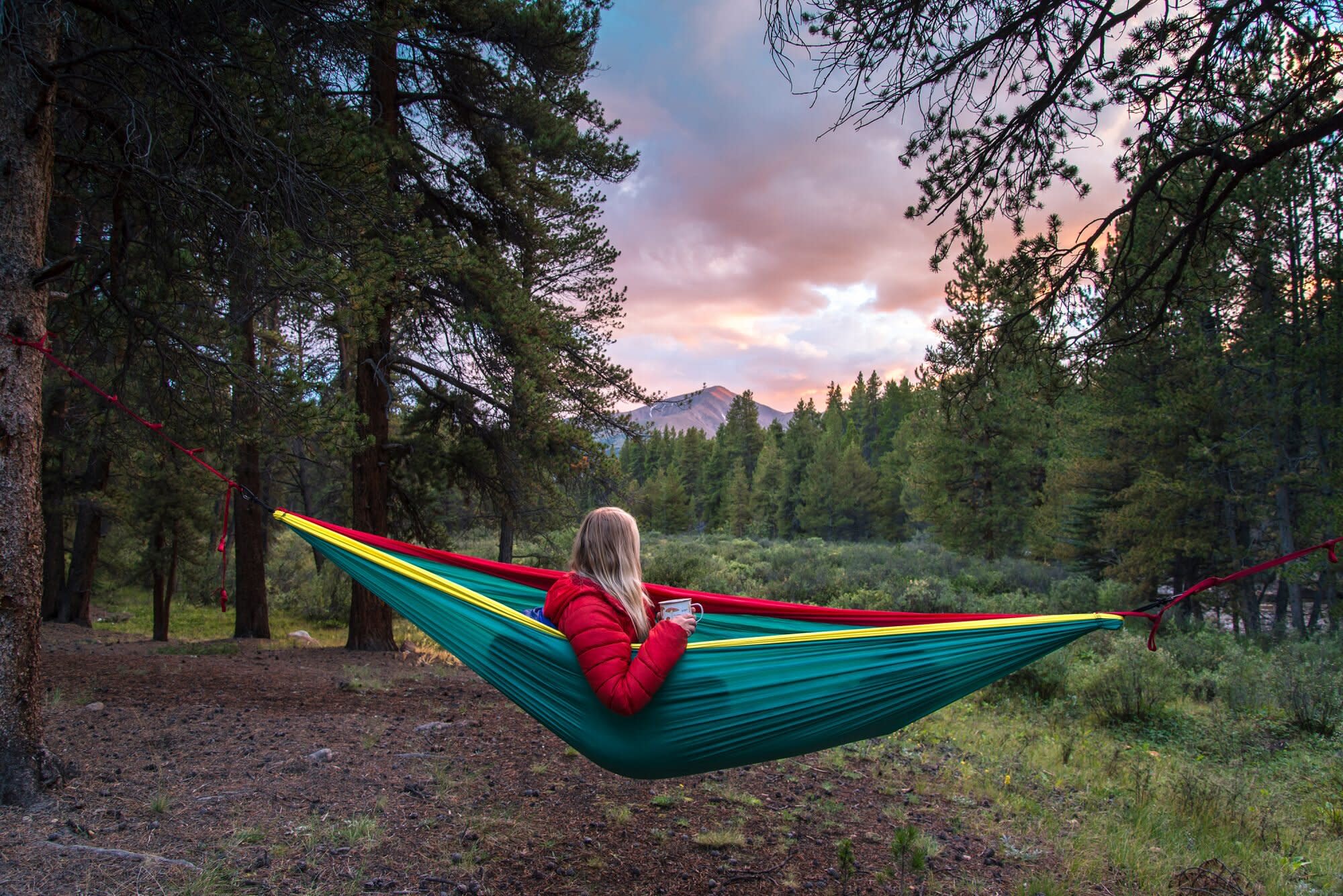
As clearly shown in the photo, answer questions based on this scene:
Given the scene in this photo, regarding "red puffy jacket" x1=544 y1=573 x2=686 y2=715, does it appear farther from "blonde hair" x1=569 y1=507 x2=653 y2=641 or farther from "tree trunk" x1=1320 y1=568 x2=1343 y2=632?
"tree trunk" x1=1320 y1=568 x2=1343 y2=632

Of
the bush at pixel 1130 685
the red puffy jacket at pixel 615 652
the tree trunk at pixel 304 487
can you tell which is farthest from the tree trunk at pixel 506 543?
the red puffy jacket at pixel 615 652

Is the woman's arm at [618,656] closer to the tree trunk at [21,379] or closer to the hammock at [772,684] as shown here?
the hammock at [772,684]

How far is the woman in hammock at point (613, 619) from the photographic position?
205cm

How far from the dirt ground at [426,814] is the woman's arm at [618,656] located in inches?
41.8

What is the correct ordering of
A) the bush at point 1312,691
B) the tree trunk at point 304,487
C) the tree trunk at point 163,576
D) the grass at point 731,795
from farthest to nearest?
the tree trunk at point 304,487 → the tree trunk at point 163,576 → the bush at point 1312,691 → the grass at point 731,795

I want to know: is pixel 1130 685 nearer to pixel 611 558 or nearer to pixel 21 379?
pixel 611 558

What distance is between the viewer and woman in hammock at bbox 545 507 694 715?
2055 mm

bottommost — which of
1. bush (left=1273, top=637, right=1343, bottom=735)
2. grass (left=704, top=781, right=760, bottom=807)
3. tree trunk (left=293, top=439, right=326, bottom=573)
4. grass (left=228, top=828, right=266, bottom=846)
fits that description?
bush (left=1273, top=637, right=1343, bottom=735)

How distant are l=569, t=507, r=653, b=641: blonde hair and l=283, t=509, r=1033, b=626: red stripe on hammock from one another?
0.55 meters

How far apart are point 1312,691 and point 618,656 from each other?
7168mm

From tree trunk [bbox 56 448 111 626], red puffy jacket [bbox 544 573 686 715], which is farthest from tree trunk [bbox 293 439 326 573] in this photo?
red puffy jacket [bbox 544 573 686 715]

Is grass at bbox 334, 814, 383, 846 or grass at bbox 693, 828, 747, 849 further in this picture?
grass at bbox 693, 828, 747, 849

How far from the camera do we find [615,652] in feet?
6.83

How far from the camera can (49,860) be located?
7.80ft
